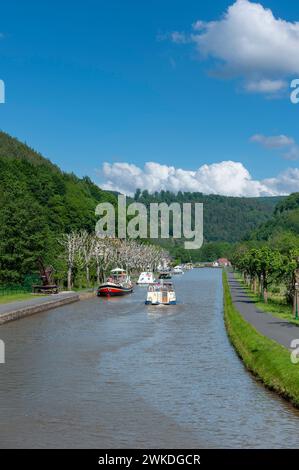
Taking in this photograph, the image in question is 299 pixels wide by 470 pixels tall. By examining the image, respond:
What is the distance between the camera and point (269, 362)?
1202 inches

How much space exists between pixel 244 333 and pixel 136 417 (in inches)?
740

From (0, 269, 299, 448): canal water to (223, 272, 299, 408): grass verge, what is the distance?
529 mm

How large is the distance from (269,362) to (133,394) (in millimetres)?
6705

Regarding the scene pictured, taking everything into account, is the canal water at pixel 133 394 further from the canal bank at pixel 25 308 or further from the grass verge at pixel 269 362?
the canal bank at pixel 25 308

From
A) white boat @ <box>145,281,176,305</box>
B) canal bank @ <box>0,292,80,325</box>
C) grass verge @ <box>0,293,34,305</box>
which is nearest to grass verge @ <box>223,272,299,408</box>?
canal bank @ <box>0,292,80,325</box>

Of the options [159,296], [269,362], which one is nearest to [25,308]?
[159,296]

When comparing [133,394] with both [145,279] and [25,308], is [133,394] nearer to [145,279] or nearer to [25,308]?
[25,308]

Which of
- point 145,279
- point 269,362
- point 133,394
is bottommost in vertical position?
point 133,394

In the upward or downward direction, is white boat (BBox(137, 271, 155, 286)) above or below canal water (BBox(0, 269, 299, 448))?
above

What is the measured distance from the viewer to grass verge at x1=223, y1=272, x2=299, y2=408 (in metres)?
26.7

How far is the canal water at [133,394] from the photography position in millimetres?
21375

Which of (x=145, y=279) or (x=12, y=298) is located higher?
(x=145, y=279)

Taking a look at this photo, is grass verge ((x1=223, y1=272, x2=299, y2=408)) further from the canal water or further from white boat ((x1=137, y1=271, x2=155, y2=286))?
white boat ((x1=137, y1=271, x2=155, y2=286))

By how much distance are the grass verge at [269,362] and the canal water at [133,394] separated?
1.74 feet
